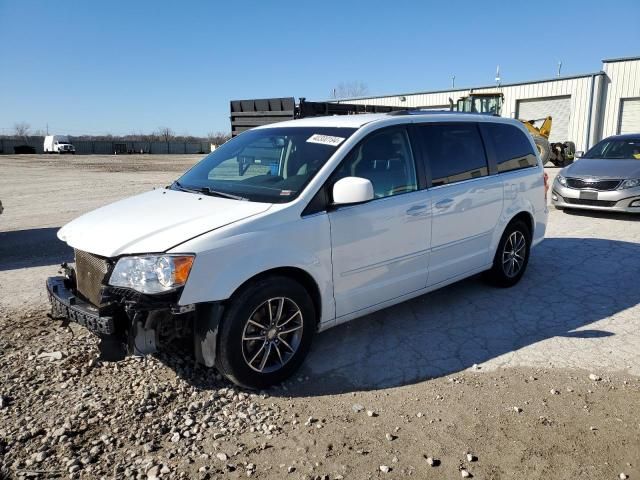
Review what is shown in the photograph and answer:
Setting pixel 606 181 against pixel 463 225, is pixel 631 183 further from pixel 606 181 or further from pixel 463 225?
pixel 463 225

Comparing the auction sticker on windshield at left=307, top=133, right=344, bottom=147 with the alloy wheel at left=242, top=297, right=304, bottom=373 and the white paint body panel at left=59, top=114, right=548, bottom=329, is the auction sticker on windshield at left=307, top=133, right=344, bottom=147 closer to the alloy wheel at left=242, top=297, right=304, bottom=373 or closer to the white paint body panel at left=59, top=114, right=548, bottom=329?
the white paint body panel at left=59, top=114, right=548, bottom=329

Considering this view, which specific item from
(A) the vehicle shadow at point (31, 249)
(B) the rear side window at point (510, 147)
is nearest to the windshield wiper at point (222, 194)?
(B) the rear side window at point (510, 147)

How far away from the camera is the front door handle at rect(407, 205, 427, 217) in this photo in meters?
4.19

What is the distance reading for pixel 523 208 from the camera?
5.55 m

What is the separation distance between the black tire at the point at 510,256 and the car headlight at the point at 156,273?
3.55 m

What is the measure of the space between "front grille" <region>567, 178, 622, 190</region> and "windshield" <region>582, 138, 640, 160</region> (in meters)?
1.17

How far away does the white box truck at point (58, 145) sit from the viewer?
2111 inches

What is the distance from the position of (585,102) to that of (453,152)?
87.2ft

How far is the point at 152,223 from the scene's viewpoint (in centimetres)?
339

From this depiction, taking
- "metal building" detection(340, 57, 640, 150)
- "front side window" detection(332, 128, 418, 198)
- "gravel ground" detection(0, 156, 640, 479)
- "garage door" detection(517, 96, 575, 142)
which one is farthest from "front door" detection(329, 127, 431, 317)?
"garage door" detection(517, 96, 575, 142)

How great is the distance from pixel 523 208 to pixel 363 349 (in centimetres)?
260

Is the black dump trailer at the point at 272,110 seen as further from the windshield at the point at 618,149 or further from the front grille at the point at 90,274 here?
the front grille at the point at 90,274

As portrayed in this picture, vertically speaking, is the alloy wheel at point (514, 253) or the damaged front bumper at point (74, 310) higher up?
the damaged front bumper at point (74, 310)

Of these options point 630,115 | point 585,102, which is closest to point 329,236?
point 630,115
